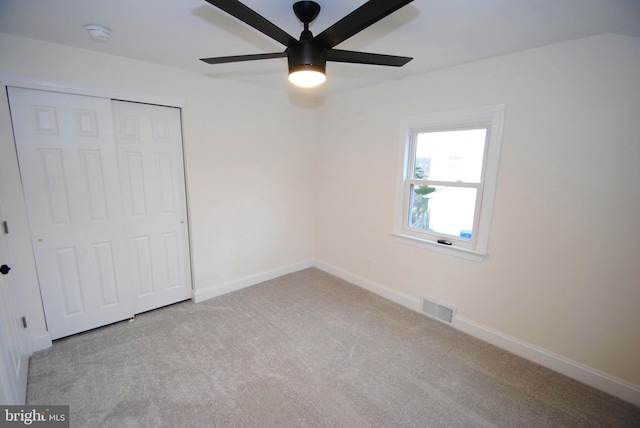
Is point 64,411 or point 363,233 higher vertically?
point 363,233

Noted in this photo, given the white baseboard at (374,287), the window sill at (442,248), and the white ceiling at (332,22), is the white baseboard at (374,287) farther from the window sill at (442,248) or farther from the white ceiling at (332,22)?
the white ceiling at (332,22)

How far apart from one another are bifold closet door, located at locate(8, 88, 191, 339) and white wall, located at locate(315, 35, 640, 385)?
2697 millimetres

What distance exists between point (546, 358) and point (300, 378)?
80.2 inches

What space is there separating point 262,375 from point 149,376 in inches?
34.0

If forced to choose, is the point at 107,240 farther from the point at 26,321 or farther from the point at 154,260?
the point at 26,321

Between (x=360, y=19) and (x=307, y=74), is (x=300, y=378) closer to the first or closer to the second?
(x=307, y=74)

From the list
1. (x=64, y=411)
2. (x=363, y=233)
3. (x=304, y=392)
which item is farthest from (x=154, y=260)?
(x=363, y=233)

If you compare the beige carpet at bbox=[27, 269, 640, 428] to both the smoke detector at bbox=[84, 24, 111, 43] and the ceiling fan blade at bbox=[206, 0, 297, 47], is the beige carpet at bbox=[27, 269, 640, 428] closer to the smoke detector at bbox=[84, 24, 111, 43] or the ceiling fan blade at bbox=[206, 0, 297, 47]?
the ceiling fan blade at bbox=[206, 0, 297, 47]

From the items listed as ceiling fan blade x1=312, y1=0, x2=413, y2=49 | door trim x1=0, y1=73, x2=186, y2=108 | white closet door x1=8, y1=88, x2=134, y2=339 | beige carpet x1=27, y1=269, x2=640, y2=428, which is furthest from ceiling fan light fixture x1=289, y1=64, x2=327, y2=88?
beige carpet x1=27, y1=269, x2=640, y2=428

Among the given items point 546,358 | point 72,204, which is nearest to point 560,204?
point 546,358

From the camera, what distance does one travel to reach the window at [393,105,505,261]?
2482 millimetres

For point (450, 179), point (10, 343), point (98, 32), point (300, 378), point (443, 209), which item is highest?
point (98, 32)

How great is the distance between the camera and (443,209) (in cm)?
290

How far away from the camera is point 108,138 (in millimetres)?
2500
